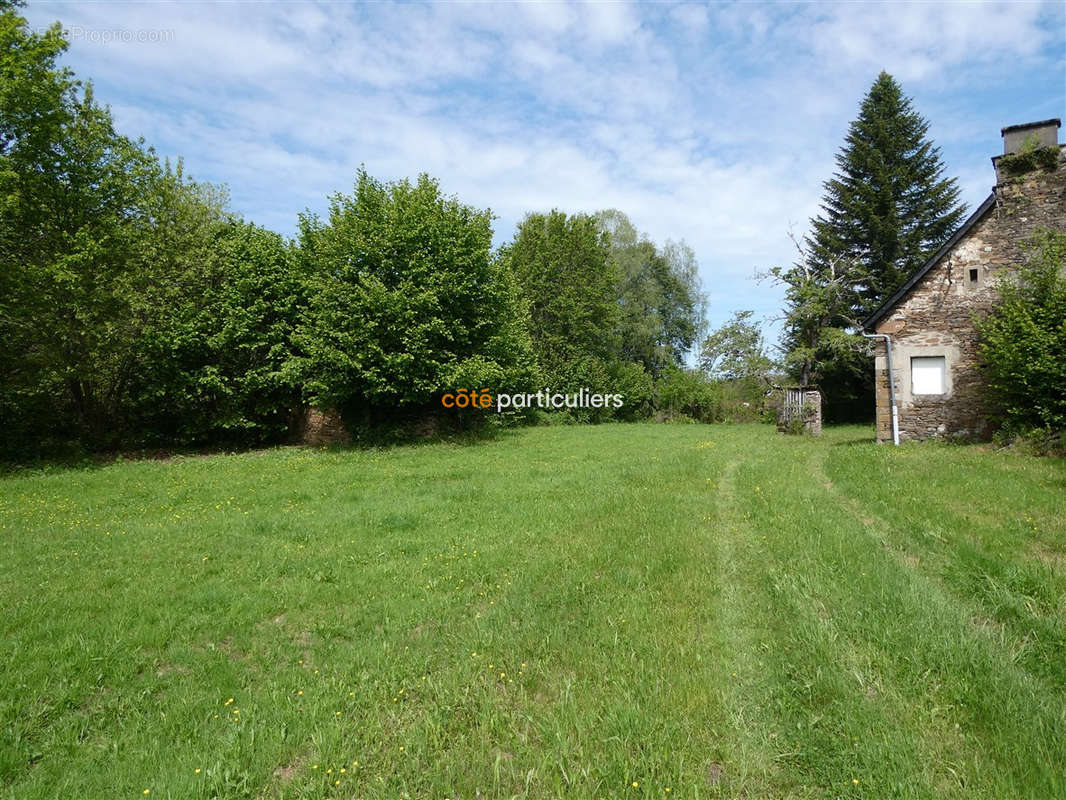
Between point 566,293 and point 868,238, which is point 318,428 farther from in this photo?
point 868,238

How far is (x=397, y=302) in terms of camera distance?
18.7 metres

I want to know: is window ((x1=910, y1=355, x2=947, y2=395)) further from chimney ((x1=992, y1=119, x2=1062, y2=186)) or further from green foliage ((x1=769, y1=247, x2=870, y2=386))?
green foliage ((x1=769, y1=247, x2=870, y2=386))

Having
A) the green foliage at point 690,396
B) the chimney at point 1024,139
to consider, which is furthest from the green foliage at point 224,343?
the green foliage at point 690,396

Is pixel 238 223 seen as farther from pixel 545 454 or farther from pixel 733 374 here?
pixel 733 374

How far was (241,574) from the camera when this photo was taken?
6387 mm

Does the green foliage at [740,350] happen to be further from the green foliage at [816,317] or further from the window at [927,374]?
the window at [927,374]

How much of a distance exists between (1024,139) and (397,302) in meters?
20.2

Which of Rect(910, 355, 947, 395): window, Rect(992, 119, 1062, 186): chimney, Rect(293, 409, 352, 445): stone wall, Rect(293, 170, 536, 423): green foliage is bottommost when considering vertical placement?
Rect(293, 409, 352, 445): stone wall

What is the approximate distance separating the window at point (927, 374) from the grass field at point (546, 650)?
26.0 ft

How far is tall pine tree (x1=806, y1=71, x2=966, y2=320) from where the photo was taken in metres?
30.0

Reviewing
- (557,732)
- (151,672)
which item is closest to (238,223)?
(151,672)

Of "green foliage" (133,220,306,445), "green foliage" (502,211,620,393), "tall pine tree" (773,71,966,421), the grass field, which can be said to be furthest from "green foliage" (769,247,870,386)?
"green foliage" (133,220,306,445)

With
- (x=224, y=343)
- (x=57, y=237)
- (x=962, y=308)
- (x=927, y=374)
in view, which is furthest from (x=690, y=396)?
(x=57, y=237)

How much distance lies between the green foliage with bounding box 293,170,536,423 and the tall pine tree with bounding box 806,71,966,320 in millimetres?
21314
